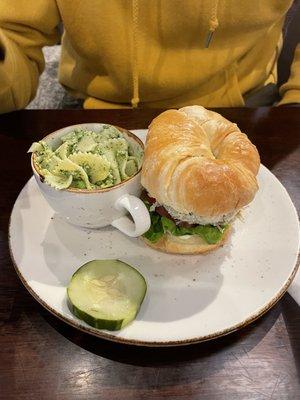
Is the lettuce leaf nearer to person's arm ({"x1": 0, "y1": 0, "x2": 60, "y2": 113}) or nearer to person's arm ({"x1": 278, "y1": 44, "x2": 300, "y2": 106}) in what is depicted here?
person's arm ({"x1": 0, "y1": 0, "x2": 60, "y2": 113})

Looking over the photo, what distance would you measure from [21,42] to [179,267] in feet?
3.09

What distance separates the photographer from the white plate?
0.85m

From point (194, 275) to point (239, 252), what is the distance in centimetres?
13

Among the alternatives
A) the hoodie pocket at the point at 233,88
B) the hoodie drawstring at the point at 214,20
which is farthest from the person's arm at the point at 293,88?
the hoodie drawstring at the point at 214,20

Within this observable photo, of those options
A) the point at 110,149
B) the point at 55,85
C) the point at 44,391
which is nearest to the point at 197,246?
the point at 110,149

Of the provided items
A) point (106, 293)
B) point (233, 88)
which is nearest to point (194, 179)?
point (106, 293)

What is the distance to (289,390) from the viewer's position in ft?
2.64

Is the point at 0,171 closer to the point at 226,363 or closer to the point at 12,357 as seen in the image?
the point at 12,357

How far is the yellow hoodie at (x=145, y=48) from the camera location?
4.45 ft

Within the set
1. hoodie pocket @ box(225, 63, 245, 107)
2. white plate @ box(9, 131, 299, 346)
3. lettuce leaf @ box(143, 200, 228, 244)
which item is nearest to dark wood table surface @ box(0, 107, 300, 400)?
white plate @ box(9, 131, 299, 346)

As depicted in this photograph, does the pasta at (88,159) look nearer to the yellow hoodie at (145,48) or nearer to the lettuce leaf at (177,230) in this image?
the lettuce leaf at (177,230)

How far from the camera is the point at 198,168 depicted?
2.96 ft

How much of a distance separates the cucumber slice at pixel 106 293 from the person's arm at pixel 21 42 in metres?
0.76

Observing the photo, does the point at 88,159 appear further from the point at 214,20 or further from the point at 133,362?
the point at 214,20
